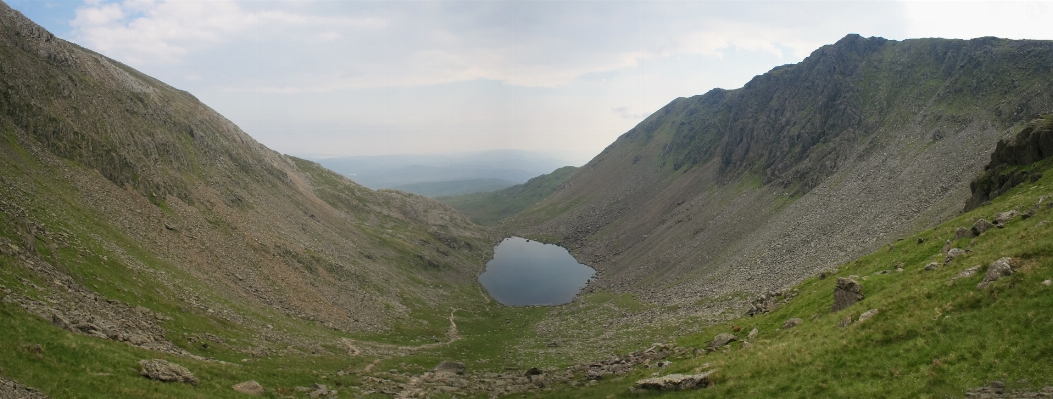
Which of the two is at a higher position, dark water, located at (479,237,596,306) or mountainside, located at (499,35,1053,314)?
mountainside, located at (499,35,1053,314)

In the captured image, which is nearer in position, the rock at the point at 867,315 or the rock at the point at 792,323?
the rock at the point at 867,315

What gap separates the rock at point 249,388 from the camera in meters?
28.6

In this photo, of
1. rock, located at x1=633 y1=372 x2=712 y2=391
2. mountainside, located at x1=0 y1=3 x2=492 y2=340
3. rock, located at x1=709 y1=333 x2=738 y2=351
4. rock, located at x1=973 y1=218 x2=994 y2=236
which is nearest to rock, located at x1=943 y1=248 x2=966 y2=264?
rock, located at x1=973 y1=218 x2=994 y2=236

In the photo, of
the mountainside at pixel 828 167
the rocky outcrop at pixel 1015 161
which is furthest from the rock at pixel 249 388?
the rocky outcrop at pixel 1015 161

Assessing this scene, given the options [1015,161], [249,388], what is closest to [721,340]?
[249,388]

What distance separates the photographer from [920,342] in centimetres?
2266

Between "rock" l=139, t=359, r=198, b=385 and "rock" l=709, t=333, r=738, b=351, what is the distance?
3558cm

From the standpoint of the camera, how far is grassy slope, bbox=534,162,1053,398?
64.8 ft

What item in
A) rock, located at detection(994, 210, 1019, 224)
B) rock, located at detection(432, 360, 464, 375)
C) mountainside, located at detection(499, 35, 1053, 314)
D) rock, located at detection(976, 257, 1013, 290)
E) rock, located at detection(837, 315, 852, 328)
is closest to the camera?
rock, located at detection(976, 257, 1013, 290)

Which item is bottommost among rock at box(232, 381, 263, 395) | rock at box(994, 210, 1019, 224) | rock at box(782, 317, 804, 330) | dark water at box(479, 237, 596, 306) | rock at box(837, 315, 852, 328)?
dark water at box(479, 237, 596, 306)

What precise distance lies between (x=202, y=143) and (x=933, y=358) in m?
99.5

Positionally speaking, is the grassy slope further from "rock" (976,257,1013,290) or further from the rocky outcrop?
the rocky outcrop

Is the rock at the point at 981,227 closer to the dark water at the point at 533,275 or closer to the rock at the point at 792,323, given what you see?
the rock at the point at 792,323

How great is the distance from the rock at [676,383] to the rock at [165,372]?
87.2 feet
